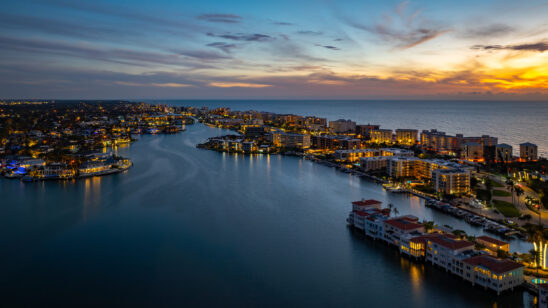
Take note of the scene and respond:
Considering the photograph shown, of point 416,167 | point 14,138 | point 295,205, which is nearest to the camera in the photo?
point 295,205

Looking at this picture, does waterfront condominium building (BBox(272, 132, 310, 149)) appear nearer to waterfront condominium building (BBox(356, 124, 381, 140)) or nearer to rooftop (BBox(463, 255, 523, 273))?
waterfront condominium building (BBox(356, 124, 381, 140))

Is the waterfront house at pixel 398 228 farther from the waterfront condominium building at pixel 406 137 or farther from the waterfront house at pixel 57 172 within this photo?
the waterfront condominium building at pixel 406 137

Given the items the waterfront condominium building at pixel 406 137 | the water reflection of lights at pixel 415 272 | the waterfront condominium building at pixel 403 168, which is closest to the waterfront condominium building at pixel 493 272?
the water reflection of lights at pixel 415 272

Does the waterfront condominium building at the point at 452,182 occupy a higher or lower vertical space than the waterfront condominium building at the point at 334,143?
lower

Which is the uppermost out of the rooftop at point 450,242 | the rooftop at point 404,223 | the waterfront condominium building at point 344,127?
the waterfront condominium building at point 344,127

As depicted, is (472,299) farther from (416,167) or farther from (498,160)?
(498,160)

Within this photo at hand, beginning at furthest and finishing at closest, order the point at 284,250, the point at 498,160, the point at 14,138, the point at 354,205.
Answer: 1. the point at 14,138
2. the point at 498,160
3. the point at 354,205
4. the point at 284,250

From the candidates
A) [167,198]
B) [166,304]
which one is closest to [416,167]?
[167,198]

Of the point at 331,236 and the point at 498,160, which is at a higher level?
the point at 498,160
